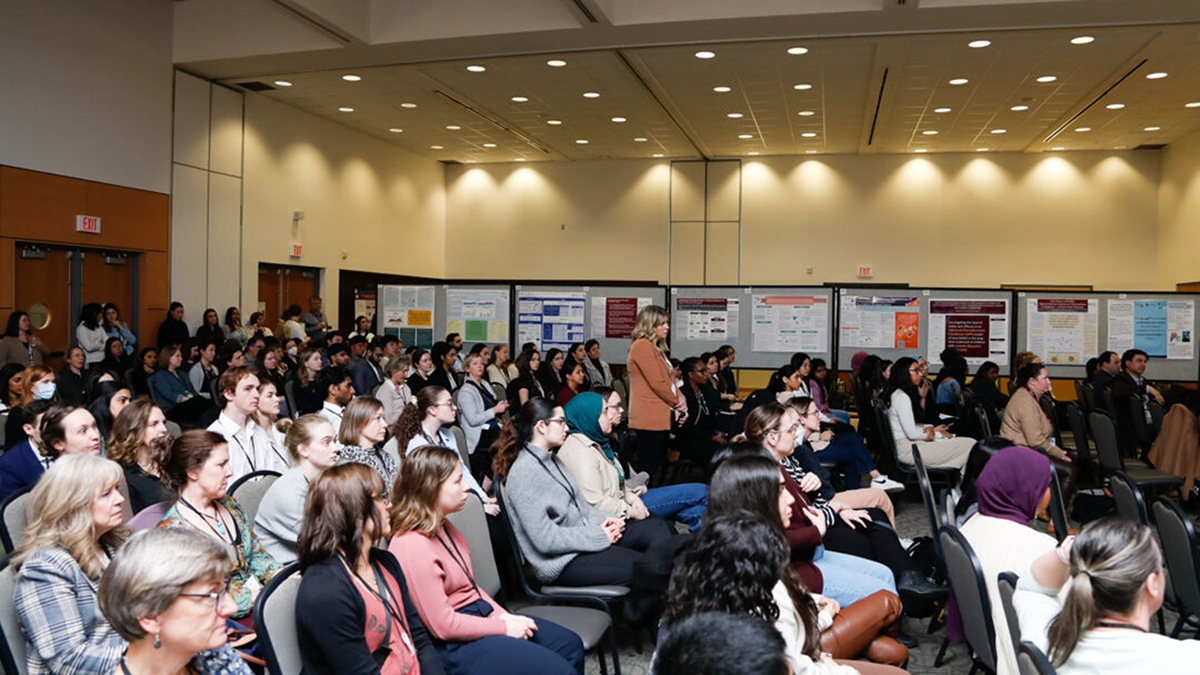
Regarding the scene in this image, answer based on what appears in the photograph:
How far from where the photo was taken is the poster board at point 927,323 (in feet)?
34.2

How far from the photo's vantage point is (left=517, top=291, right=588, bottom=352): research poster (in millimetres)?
10852

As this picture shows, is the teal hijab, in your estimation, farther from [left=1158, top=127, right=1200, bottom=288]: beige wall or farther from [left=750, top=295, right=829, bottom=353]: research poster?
[left=1158, top=127, right=1200, bottom=288]: beige wall

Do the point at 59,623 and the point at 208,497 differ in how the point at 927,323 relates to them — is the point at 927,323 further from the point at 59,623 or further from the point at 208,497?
the point at 59,623

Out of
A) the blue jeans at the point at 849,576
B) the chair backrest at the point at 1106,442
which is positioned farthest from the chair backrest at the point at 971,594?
the chair backrest at the point at 1106,442

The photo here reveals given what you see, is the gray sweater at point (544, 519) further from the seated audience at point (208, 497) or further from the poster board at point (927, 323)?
the poster board at point (927, 323)

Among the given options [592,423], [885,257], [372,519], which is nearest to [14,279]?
[592,423]

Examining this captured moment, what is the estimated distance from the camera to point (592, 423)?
5.18m

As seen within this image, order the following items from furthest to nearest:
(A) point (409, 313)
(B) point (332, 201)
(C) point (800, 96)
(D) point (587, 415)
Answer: (B) point (332, 201) < (C) point (800, 96) < (A) point (409, 313) < (D) point (587, 415)

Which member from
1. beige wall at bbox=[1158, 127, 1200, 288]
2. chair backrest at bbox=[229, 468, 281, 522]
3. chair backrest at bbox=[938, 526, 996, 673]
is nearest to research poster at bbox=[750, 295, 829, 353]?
chair backrest at bbox=[938, 526, 996, 673]

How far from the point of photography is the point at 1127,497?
14.6 ft

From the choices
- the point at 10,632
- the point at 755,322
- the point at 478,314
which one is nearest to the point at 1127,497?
the point at 10,632

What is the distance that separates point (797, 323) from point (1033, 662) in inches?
343

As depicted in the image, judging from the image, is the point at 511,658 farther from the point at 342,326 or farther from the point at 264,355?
the point at 342,326

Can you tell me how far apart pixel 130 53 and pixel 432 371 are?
19.3ft
